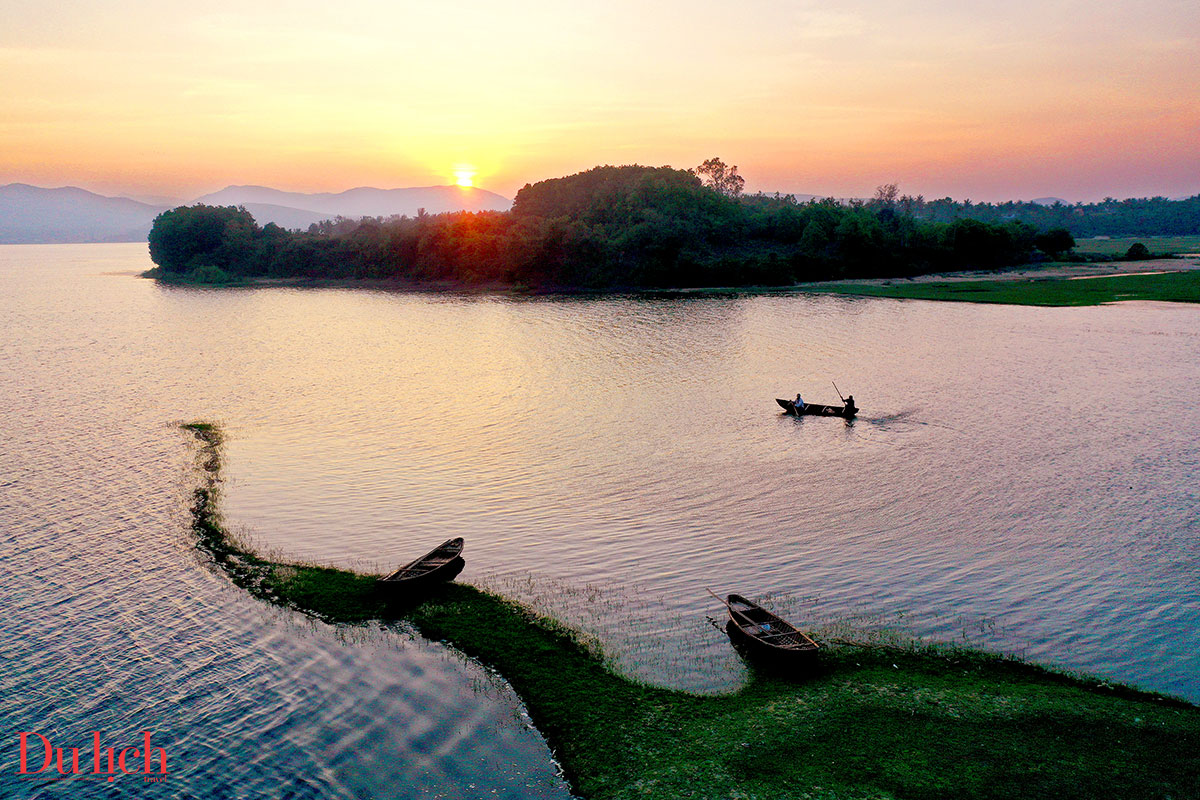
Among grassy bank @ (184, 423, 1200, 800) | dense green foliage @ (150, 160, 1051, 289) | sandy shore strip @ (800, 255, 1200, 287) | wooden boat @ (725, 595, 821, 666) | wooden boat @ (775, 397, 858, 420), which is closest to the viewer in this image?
grassy bank @ (184, 423, 1200, 800)

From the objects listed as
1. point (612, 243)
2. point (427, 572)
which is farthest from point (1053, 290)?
point (427, 572)

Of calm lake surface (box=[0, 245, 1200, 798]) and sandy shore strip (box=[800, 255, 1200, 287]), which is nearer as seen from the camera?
calm lake surface (box=[0, 245, 1200, 798])

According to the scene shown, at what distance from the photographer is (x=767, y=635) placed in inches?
794

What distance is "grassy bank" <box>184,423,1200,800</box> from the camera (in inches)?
600

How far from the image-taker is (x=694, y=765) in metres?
16.1

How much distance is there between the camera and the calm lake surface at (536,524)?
18.5 metres

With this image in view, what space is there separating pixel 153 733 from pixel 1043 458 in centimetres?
3903

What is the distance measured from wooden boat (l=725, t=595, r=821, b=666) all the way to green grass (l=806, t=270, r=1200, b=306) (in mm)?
99777

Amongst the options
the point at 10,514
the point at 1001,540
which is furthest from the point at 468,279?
the point at 1001,540

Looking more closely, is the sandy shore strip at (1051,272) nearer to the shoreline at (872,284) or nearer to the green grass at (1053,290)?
the shoreline at (872,284)

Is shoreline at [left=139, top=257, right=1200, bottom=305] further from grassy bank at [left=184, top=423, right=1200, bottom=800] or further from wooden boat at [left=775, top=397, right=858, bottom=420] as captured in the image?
grassy bank at [left=184, top=423, right=1200, bottom=800]

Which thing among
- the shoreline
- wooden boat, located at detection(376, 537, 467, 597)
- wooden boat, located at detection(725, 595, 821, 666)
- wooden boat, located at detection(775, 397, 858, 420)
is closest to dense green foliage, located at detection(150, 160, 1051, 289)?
the shoreline

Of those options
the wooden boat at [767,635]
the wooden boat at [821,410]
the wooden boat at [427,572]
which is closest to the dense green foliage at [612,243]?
the wooden boat at [821,410]

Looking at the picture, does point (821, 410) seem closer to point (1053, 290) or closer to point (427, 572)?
point (427, 572)
